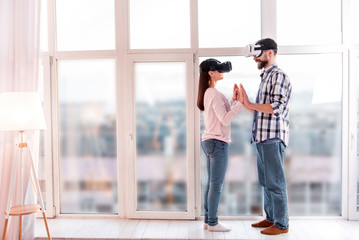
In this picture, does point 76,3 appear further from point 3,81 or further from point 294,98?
point 294,98

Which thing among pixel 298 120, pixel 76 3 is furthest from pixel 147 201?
pixel 76 3

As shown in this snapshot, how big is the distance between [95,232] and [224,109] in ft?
4.78

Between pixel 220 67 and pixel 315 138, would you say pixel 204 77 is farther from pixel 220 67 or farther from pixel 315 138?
pixel 315 138

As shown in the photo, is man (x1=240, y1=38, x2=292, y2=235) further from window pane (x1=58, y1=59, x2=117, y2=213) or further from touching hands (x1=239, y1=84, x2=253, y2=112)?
window pane (x1=58, y1=59, x2=117, y2=213)

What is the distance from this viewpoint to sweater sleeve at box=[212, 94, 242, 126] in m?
2.46

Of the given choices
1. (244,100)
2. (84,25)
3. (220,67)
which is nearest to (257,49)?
(220,67)

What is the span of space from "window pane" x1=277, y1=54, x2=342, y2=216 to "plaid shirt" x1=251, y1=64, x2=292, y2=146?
0.51 meters

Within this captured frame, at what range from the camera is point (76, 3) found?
299 cm

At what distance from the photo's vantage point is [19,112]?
2.28 meters

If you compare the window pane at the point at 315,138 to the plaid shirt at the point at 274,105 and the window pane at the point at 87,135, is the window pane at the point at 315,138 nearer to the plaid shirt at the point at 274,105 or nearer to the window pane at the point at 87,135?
the plaid shirt at the point at 274,105

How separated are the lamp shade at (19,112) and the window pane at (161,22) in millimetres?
1150

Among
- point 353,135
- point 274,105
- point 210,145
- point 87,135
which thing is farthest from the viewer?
point 87,135

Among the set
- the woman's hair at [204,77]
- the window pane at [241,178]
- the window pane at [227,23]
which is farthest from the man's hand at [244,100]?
the window pane at [227,23]

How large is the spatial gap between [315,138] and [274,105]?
848mm
